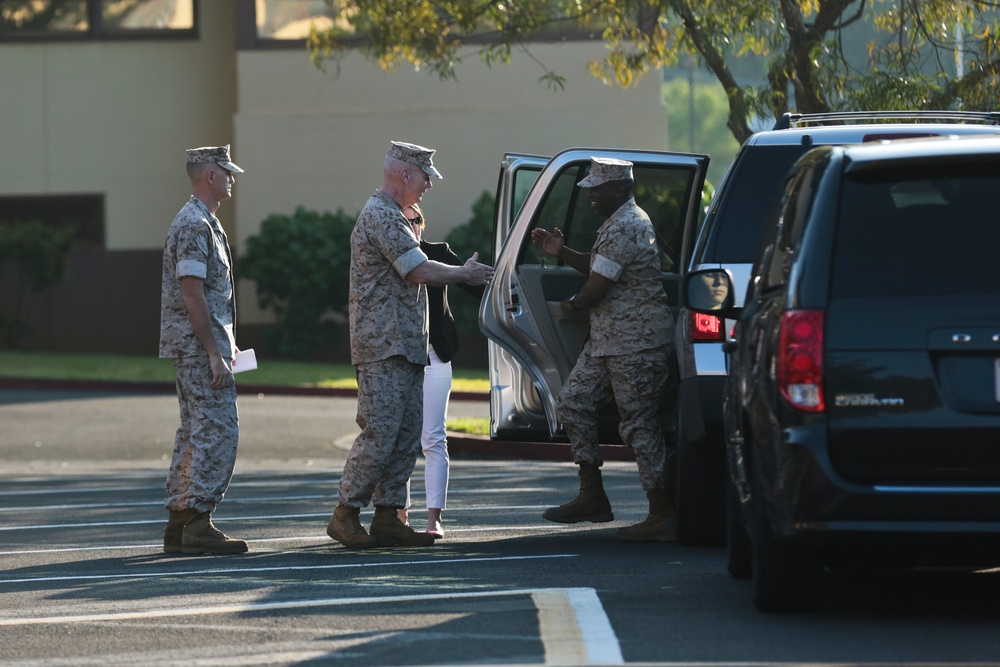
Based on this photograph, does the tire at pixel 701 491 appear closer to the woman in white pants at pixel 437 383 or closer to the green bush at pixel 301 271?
the woman in white pants at pixel 437 383

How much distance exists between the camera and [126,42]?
28.2 meters

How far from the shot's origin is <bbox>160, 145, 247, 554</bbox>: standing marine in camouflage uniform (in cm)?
880

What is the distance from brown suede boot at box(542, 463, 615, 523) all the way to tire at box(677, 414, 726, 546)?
0.64 meters

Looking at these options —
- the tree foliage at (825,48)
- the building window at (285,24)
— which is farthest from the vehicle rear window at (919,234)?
the building window at (285,24)

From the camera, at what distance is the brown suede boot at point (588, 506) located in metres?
9.12

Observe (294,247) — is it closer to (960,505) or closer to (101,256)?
(101,256)

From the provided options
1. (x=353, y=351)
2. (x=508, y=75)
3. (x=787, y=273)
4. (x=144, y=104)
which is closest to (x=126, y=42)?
(x=144, y=104)

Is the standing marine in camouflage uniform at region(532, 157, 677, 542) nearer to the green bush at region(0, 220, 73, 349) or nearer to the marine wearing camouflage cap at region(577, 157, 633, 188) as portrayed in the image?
the marine wearing camouflage cap at region(577, 157, 633, 188)

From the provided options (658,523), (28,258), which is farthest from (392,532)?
(28,258)

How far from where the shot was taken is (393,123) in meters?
27.2

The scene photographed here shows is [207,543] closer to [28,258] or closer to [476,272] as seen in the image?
[476,272]

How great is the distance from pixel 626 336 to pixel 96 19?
2111cm

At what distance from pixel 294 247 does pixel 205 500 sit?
17472mm

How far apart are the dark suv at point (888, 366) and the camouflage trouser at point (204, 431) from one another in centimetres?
359
